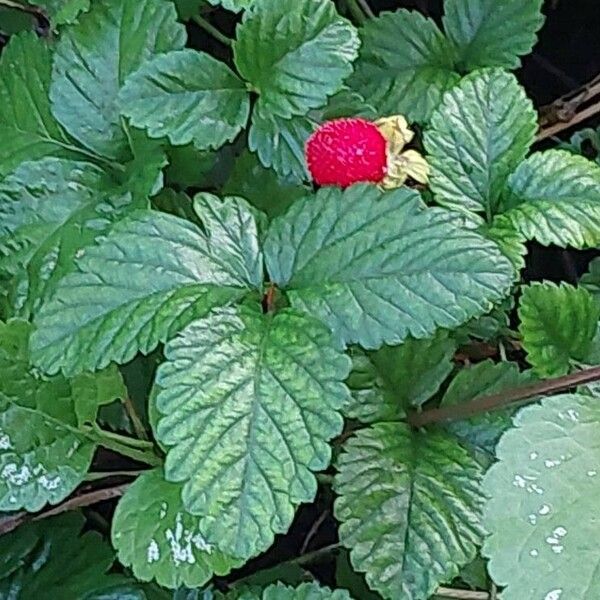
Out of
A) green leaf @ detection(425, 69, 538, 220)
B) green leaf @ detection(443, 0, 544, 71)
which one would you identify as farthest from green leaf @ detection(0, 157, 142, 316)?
green leaf @ detection(443, 0, 544, 71)

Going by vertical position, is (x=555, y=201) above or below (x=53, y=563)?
above

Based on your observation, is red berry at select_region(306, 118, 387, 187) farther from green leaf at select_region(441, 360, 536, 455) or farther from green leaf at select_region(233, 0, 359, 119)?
green leaf at select_region(441, 360, 536, 455)

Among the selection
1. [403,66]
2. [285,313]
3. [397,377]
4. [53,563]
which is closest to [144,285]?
[285,313]

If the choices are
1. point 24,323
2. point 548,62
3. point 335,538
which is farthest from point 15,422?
point 548,62

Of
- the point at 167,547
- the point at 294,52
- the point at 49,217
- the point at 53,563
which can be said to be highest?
the point at 294,52

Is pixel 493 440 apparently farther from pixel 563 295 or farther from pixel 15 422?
pixel 15 422

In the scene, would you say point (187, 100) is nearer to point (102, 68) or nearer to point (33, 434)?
point (102, 68)
